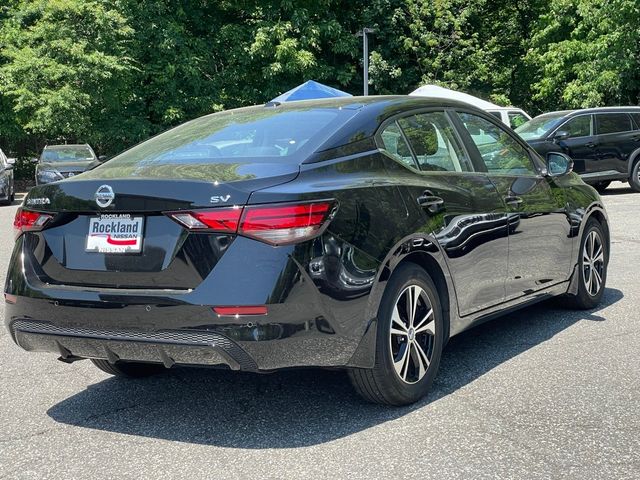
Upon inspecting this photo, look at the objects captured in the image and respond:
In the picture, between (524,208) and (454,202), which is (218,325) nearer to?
(454,202)

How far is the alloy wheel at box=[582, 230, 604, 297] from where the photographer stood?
20.4 ft

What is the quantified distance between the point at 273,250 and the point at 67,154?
67.2ft

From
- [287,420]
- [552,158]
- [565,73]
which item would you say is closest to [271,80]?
[565,73]

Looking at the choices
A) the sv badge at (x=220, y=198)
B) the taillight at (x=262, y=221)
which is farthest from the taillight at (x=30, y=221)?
the sv badge at (x=220, y=198)

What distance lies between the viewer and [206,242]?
359 centimetres

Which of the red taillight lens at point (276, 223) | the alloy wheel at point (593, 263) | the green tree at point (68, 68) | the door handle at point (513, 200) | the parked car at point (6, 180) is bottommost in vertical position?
the parked car at point (6, 180)

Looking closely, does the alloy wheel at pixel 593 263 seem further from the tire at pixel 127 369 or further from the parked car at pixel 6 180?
the parked car at pixel 6 180

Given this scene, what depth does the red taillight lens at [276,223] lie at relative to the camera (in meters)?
3.55

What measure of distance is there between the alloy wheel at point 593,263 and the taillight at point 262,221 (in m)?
3.22

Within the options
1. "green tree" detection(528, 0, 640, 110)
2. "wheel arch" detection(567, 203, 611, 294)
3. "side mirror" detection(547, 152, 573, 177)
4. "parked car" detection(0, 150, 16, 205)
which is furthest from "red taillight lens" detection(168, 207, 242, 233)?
"green tree" detection(528, 0, 640, 110)

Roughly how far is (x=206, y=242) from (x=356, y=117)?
3.92 feet

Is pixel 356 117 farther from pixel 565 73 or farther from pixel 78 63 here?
pixel 565 73

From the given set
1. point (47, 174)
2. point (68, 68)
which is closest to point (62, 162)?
point (47, 174)

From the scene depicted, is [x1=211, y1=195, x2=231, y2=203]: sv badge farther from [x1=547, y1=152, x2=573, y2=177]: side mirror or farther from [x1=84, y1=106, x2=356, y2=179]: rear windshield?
[x1=547, y1=152, x2=573, y2=177]: side mirror
